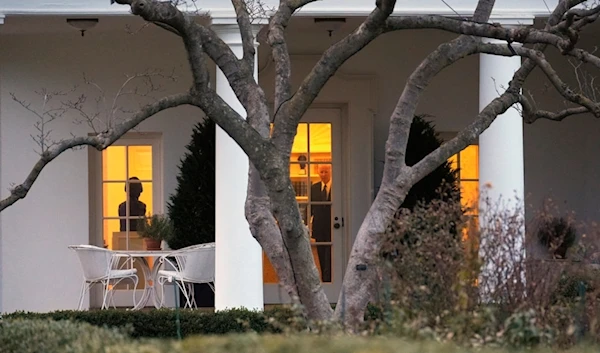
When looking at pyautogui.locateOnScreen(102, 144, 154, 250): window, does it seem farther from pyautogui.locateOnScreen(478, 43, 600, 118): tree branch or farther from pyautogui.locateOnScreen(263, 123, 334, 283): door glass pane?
pyautogui.locateOnScreen(478, 43, 600, 118): tree branch

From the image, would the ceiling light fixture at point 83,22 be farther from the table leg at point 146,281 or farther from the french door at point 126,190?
the table leg at point 146,281

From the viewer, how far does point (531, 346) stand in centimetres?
452

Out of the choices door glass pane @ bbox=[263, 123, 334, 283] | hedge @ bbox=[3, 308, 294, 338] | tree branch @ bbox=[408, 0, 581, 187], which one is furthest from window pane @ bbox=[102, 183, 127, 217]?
tree branch @ bbox=[408, 0, 581, 187]

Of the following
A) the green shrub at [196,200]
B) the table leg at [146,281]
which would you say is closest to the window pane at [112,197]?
the green shrub at [196,200]

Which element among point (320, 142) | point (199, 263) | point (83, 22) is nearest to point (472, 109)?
point (320, 142)

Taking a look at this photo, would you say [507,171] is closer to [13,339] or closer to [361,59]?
[361,59]

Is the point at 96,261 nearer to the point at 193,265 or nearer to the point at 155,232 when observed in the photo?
the point at 155,232

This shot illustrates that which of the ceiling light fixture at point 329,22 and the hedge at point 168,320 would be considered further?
the ceiling light fixture at point 329,22

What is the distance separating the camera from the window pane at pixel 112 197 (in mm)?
12836

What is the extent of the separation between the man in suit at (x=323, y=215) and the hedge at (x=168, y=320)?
12.0 feet

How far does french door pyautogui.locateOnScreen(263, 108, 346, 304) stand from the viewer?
13.0m

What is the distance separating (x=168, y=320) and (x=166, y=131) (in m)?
3.63

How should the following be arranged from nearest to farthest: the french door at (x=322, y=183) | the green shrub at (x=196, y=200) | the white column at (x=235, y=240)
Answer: the white column at (x=235, y=240) → the green shrub at (x=196, y=200) → the french door at (x=322, y=183)

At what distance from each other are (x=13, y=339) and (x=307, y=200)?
7.88 meters
